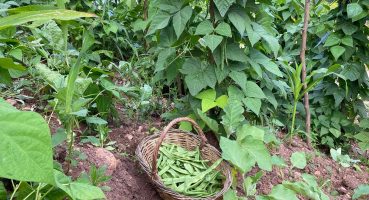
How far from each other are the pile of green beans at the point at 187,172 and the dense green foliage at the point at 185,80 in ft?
0.50

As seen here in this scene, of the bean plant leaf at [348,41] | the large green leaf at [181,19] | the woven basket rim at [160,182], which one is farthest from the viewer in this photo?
the bean plant leaf at [348,41]

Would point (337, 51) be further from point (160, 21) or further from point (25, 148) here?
point (25, 148)

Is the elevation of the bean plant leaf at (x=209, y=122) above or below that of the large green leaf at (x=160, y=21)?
below

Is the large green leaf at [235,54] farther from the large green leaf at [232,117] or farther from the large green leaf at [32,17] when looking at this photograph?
the large green leaf at [32,17]

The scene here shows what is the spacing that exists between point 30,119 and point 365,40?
305 cm

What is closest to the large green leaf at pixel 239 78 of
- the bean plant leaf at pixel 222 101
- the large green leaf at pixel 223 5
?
the bean plant leaf at pixel 222 101

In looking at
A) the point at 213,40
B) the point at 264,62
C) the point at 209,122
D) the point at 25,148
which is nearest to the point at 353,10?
the point at 264,62

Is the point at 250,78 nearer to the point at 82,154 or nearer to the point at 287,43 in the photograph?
the point at 82,154

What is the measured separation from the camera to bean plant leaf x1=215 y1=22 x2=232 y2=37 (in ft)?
7.10

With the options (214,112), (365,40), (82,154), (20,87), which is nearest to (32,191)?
(82,154)

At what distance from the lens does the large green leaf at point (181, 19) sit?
7.20 feet

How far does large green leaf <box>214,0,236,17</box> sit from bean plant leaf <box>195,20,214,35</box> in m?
0.11

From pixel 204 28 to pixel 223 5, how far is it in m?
0.15

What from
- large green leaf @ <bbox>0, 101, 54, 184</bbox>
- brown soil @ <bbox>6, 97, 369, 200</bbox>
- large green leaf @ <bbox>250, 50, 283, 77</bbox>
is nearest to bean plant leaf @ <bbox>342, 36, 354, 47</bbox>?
brown soil @ <bbox>6, 97, 369, 200</bbox>
